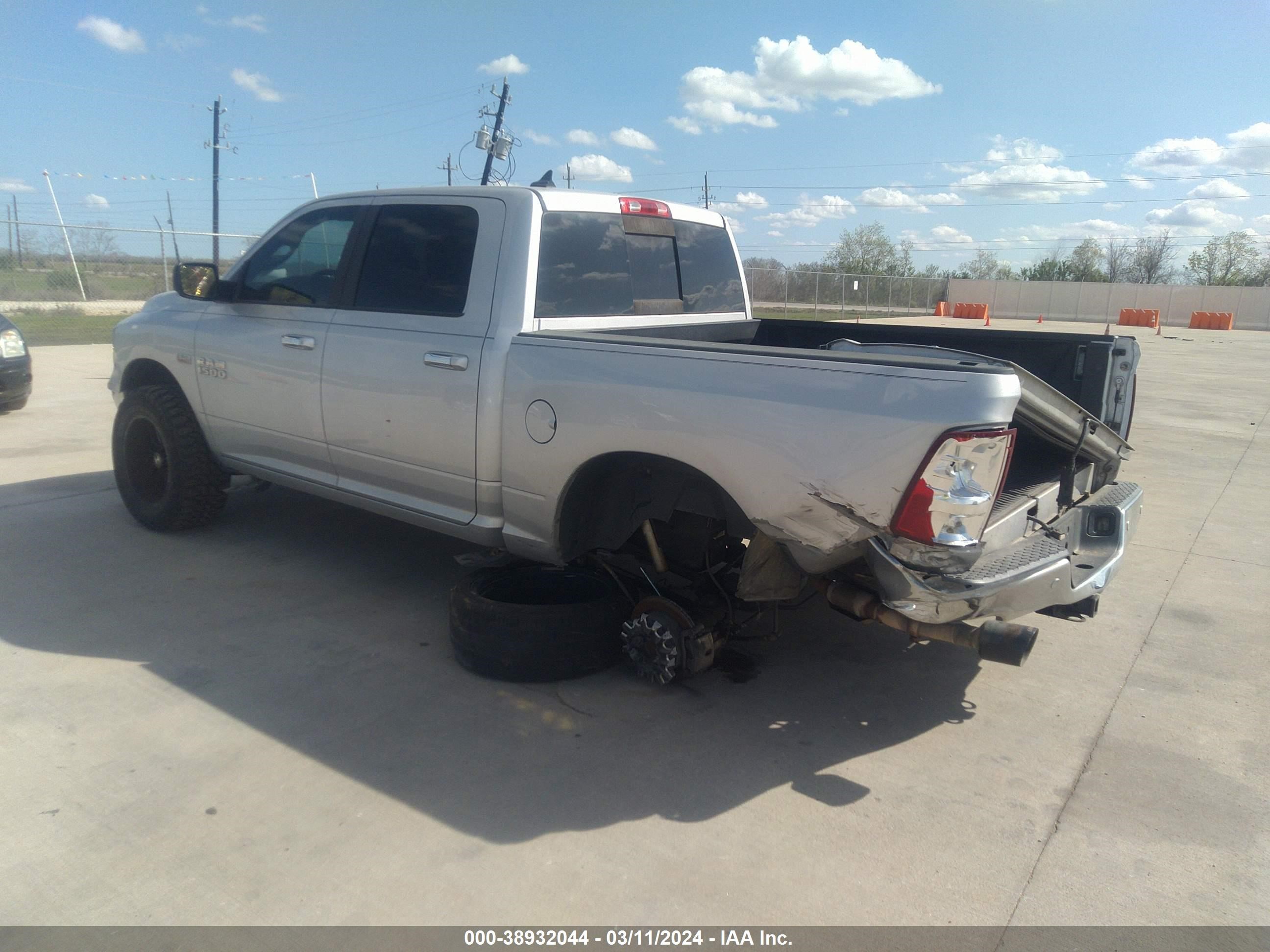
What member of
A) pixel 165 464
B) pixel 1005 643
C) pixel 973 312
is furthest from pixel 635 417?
pixel 973 312

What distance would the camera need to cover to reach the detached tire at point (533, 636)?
150 inches

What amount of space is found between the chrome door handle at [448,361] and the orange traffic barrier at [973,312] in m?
44.5

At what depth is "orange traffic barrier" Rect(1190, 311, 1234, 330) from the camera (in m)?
43.8

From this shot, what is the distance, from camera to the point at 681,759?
11.0ft

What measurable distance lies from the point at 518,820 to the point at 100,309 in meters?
23.8

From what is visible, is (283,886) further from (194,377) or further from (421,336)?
(194,377)

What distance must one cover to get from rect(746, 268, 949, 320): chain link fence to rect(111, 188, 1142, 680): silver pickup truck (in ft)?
87.8

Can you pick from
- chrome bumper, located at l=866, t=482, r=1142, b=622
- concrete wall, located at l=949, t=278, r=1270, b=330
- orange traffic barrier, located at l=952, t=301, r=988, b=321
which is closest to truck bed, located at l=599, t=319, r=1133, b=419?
chrome bumper, located at l=866, t=482, r=1142, b=622

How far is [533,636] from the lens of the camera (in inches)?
150

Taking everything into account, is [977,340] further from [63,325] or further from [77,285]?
[77,285]

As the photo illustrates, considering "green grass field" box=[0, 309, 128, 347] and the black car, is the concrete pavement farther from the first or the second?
"green grass field" box=[0, 309, 128, 347]

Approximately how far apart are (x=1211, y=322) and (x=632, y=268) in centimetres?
5004

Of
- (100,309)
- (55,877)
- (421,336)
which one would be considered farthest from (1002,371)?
(100,309)

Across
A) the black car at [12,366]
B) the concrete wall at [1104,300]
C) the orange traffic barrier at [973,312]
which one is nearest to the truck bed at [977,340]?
the black car at [12,366]
